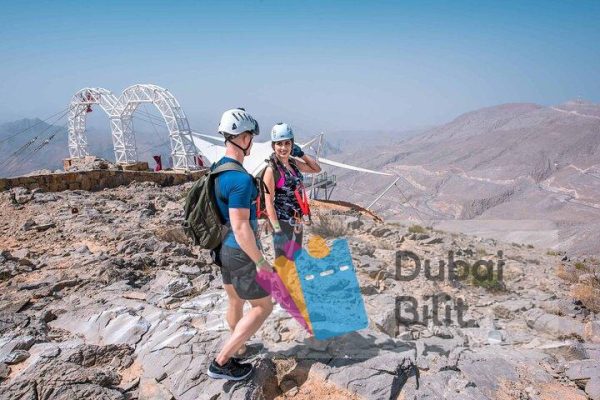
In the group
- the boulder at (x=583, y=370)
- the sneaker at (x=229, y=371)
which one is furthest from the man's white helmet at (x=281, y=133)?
the boulder at (x=583, y=370)

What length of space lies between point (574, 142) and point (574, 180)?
53.0 feet

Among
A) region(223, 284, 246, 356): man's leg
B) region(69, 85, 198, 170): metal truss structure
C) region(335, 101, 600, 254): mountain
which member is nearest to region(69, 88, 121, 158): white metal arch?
region(69, 85, 198, 170): metal truss structure

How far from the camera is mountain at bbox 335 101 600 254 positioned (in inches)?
1545

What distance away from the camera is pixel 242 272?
96.3 inches

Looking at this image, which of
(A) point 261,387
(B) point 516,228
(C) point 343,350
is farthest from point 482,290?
(B) point 516,228

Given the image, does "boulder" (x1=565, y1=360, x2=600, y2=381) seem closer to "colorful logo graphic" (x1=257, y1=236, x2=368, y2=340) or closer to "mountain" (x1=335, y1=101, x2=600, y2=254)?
"colorful logo graphic" (x1=257, y1=236, x2=368, y2=340)

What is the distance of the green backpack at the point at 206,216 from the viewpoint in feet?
7.97

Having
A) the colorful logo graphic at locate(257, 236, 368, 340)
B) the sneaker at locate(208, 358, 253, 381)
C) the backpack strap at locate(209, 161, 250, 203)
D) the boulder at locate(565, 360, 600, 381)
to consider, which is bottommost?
the boulder at locate(565, 360, 600, 381)

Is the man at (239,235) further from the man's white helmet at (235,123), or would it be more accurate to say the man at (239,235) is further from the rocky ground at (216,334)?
the rocky ground at (216,334)

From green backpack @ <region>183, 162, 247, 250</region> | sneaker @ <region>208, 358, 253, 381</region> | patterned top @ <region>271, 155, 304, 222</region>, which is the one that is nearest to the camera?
green backpack @ <region>183, 162, 247, 250</region>

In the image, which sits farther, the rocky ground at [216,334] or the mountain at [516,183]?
the mountain at [516,183]

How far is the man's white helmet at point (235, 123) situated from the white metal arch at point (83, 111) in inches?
1306

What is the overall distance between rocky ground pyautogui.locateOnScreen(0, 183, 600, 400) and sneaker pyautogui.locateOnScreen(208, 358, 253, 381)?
0.22 ft

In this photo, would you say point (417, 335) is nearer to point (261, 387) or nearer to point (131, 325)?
point (261, 387)
